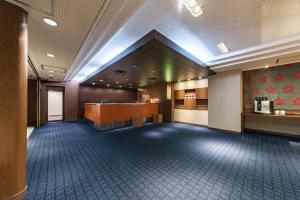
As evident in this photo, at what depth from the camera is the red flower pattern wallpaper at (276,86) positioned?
4.78 meters

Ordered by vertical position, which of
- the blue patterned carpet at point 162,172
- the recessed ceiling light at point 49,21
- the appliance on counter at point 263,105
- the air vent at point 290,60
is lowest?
the blue patterned carpet at point 162,172

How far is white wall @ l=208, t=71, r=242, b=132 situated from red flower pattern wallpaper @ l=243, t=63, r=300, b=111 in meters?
0.73

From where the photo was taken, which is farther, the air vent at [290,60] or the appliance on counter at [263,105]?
the appliance on counter at [263,105]

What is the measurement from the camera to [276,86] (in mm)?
5172

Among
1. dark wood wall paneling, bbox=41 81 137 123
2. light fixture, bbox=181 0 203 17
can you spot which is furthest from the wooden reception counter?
light fixture, bbox=181 0 203 17

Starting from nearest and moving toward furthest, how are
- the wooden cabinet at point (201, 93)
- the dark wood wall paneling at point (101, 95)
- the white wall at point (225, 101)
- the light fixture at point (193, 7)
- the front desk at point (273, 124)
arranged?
the light fixture at point (193, 7) → the front desk at point (273, 124) → the white wall at point (225, 101) → the wooden cabinet at point (201, 93) → the dark wood wall paneling at point (101, 95)

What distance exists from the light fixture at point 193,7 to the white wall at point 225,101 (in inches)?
178

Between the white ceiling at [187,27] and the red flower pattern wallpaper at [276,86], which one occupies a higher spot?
the white ceiling at [187,27]

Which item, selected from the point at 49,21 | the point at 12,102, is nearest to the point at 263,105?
the point at 49,21

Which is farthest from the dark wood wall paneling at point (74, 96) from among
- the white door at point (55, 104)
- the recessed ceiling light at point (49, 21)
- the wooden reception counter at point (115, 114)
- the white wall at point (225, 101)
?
the white wall at point (225, 101)

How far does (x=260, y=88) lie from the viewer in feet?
18.4

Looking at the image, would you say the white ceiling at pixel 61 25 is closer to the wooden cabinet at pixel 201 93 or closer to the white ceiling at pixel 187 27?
the white ceiling at pixel 187 27

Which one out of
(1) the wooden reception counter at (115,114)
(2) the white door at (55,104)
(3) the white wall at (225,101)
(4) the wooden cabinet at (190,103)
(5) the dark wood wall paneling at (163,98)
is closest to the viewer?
(3) the white wall at (225,101)

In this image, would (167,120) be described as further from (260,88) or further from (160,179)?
(160,179)
